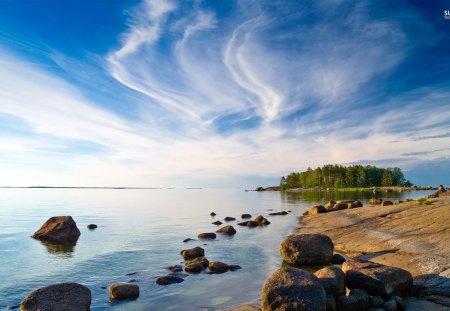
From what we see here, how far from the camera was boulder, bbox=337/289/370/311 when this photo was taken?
12.8 m

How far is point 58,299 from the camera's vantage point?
42.6 ft

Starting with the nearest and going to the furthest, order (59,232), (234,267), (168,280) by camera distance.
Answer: (168,280), (234,267), (59,232)

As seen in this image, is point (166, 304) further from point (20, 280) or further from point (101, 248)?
point (101, 248)

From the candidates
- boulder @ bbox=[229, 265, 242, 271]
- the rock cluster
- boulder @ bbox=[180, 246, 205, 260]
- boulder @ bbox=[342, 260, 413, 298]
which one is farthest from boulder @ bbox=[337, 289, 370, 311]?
boulder @ bbox=[180, 246, 205, 260]

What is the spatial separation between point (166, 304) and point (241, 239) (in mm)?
18462

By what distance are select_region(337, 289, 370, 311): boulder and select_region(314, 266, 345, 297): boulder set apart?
438 mm

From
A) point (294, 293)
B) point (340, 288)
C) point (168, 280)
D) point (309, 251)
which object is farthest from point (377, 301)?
point (168, 280)

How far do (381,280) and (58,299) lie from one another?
12901 mm

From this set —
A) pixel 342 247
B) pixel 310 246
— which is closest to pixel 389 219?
pixel 342 247

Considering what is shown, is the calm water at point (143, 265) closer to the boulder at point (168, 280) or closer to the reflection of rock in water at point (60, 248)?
the reflection of rock in water at point (60, 248)

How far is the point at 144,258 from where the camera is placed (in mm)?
24844

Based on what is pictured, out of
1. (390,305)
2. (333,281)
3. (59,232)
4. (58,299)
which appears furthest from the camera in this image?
(59,232)

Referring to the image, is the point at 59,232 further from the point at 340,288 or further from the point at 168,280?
the point at 340,288

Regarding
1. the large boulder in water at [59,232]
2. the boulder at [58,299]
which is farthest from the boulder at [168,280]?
the large boulder in water at [59,232]
